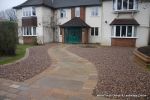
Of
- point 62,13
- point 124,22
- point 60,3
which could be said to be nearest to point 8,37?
point 124,22

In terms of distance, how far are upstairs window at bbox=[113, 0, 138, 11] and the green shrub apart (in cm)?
1342

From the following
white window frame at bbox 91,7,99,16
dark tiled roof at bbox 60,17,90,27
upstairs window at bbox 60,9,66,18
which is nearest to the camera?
dark tiled roof at bbox 60,17,90,27

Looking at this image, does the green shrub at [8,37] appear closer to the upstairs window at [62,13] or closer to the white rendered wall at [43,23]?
the white rendered wall at [43,23]

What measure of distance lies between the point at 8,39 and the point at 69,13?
17857 millimetres

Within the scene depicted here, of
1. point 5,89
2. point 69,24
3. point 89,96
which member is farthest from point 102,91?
point 69,24

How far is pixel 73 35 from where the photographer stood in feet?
100

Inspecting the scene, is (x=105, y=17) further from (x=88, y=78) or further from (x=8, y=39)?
(x=88, y=78)

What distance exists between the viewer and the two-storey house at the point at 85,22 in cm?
2380

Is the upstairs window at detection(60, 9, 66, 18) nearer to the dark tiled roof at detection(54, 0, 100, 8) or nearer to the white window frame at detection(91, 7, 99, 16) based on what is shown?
the dark tiled roof at detection(54, 0, 100, 8)

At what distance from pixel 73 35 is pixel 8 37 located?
16.2 metres

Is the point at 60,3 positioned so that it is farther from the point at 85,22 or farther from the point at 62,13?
the point at 85,22

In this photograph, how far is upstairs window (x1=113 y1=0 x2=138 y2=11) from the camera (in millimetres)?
23623

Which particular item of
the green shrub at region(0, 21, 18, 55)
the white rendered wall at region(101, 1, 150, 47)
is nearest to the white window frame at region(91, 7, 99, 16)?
the white rendered wall at region(101, 1, 150, 47)

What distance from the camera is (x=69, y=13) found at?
31.8 meters
